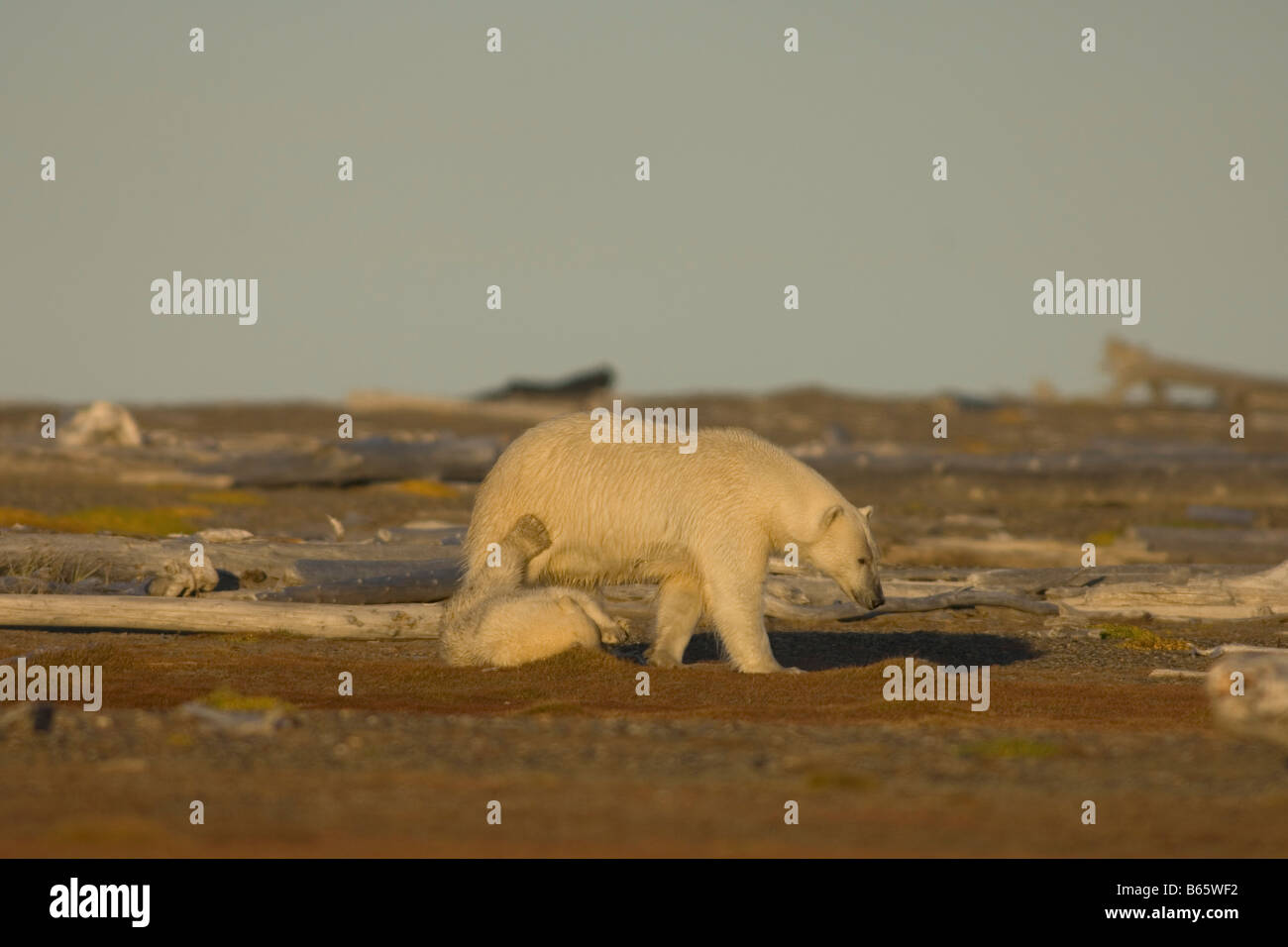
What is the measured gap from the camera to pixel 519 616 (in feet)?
42.2

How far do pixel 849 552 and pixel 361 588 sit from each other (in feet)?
18.2

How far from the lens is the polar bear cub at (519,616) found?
12.9m

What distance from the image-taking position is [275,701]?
10953 mm

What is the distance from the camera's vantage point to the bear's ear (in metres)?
12.9

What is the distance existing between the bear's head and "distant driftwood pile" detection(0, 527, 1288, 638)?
3.35 meters

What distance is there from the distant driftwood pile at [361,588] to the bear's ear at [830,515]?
12.3 feet

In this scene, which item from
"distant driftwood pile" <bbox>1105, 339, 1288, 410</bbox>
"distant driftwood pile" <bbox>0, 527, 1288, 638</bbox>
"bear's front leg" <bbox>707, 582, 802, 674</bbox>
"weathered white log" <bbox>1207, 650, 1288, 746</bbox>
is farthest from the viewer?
"distant driftwood pile" <bbox>1105, 339, 1288, 410</bbox>

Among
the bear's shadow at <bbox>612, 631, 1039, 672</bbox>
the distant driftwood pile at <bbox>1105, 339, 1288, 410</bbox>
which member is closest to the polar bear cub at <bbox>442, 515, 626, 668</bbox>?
the bear's shadow at <bbox>612, 631, 1039, 672</bbox>

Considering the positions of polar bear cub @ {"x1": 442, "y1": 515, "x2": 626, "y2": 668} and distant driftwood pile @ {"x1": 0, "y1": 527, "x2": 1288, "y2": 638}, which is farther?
distant driftwood pile @ {"x1": 0, "y1": 527, "x2": 1288, "y2": 638}

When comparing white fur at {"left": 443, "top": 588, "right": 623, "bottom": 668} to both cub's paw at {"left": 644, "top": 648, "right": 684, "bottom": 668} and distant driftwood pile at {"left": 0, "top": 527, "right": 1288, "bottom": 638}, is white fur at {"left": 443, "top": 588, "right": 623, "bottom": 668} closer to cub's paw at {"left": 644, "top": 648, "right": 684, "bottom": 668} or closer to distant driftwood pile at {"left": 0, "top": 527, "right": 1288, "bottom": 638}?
cub's paw at {"left": 644, "top": 648, "right": 684, "bottom": 668}

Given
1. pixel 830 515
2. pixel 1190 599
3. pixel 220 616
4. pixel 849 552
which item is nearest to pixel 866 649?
pixel 849 552

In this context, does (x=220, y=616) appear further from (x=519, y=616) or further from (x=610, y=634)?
(x=610, y=634)

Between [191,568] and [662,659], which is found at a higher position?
[191,568]
